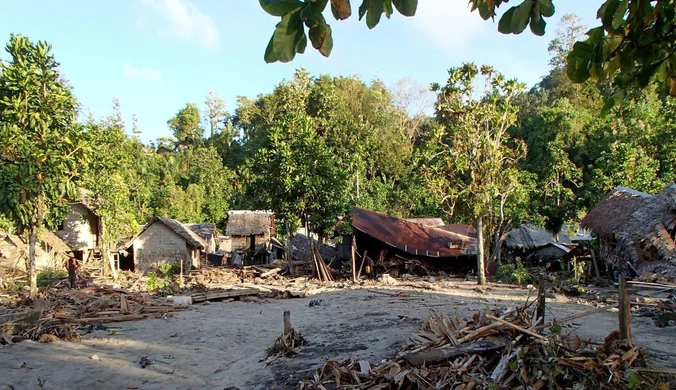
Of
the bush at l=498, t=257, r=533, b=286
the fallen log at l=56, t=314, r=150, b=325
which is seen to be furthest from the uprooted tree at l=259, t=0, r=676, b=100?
the bush at l=498, t=257, r=533, b=286

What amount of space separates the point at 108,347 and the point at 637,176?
22058mm

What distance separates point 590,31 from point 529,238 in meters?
27.0

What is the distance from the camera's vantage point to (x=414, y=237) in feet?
78.9

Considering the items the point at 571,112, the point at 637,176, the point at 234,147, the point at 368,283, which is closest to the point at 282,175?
the point at 368,283

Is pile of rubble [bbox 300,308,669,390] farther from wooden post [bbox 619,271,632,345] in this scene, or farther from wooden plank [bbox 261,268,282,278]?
wooden plank [bbox 261,268,282,278]

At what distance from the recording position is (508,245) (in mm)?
28312

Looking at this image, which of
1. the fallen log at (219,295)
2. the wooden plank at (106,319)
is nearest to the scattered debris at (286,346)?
the wooden plank at (106,319)

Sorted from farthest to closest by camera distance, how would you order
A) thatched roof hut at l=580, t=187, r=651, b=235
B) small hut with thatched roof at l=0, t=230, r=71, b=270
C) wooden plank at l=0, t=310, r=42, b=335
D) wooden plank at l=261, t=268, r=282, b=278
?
A: wooden plank at l=261, t=268, r=282, b=278 → small hut with thatched roof at l=0, t=230, r=71, b=270 → thatched roof hut at l=580, t=187, r=651, b=235 → wooden plank at l=0, t=310, r=42, b=335

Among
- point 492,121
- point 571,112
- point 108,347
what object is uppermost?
point 571,112

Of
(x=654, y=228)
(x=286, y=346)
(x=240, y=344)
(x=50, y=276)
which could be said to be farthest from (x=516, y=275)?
(x=50, y=276)

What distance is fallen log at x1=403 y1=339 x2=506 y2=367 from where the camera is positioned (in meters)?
6.39

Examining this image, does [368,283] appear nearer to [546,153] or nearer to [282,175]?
[282,175]

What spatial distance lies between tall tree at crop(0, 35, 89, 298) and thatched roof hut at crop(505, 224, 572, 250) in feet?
72.1

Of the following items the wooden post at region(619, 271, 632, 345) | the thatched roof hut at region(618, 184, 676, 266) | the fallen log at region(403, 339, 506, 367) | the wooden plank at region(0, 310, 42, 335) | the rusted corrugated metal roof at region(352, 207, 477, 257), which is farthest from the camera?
the rusted corrugated metal roof at region(352, 207, 477, 257)
